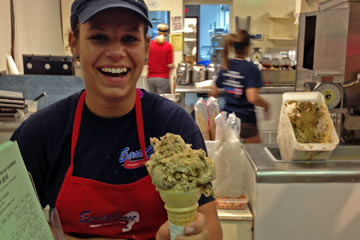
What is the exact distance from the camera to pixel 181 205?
2.86 ft

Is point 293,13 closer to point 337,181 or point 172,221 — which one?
point 337,181

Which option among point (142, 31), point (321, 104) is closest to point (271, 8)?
point (321, 104)

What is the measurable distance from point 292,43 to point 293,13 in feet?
1.74

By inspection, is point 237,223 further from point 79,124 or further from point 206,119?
point 79,124

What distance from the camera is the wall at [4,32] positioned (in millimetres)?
4234

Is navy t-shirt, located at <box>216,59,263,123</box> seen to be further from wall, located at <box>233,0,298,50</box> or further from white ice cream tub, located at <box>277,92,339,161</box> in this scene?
wall, located at <box>233,0,298,50</box>

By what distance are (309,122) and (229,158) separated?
0.52 m

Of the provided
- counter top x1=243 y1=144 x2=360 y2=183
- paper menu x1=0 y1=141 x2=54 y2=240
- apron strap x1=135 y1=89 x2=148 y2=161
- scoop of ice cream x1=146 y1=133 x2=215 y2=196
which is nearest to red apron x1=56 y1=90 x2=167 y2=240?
apron strap x1=135 y1=89 x2=148 y2=161

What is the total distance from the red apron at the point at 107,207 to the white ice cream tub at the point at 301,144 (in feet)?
3.02

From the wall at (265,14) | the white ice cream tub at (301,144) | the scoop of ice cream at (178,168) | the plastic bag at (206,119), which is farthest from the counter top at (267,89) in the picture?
the scoop of ice cream at (178,168)

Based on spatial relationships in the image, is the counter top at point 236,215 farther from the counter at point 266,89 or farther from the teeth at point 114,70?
the counter at point 266,89

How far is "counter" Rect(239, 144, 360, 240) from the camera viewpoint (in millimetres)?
1797

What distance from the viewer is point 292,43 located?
641cm

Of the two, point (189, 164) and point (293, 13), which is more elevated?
point (293, 13)
